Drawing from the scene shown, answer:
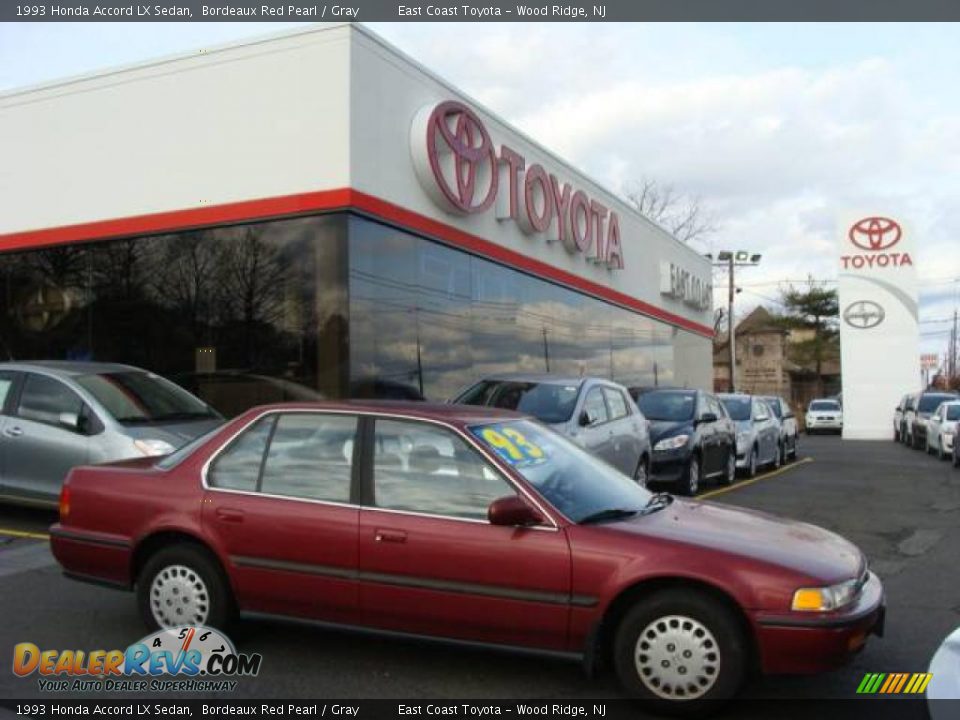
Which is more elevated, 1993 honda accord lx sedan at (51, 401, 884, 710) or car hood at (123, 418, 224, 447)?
car hood at (123, 418, 224, 447)

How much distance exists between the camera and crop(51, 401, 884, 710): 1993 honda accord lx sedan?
4.22m

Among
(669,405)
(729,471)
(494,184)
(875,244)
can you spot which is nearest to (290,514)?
(669,405)

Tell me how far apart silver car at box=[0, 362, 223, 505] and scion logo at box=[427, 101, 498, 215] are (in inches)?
238

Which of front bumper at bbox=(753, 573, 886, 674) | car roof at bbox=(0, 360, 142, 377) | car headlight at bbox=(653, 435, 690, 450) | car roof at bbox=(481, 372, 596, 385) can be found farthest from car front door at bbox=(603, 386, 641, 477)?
front bumper at bbox=(753, 573, 886, 674)

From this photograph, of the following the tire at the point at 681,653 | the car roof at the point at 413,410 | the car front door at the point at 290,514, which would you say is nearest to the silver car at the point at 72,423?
the car front door at the point at 290,514

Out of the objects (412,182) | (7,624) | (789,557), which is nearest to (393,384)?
(412,182)

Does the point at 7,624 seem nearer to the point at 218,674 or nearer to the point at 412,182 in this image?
the point at 218,674

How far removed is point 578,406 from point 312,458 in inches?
224

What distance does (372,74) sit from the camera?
500 inches

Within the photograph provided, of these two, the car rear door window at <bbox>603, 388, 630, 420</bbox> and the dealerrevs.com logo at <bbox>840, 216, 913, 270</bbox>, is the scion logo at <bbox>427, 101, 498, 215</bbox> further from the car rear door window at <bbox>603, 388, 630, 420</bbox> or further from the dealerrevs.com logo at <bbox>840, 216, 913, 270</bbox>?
the dealerrevs.com logo at <bbox>840, 216, 913, 270</bbox>

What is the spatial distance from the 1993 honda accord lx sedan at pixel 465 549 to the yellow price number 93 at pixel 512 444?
0.08ft

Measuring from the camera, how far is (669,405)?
1405 cm

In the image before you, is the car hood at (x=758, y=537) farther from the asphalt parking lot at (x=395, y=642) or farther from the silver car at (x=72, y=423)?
the silver car at (x=72, y=423)

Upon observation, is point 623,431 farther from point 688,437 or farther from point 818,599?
point 818,599
